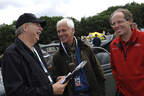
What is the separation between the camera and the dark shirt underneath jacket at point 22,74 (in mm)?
1606

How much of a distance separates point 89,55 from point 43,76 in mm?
982

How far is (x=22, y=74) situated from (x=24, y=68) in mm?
58

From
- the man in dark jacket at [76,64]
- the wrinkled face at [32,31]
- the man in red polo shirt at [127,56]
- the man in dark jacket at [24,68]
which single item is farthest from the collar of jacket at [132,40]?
the wrinkled face at [32,31]

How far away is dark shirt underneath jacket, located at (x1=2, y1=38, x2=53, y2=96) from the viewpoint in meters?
1.61

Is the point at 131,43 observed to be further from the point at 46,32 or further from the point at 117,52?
the point at 46,32

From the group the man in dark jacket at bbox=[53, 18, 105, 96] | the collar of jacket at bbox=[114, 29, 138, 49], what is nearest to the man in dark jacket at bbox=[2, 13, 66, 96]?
the man in dark jacket at bbox=[53, 18, 105, 96]

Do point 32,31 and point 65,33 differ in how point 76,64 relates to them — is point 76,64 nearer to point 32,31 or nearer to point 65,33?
point 65,33

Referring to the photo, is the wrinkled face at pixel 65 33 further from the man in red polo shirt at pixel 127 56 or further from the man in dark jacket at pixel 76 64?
the man in red polo shirt at pixel 127 56

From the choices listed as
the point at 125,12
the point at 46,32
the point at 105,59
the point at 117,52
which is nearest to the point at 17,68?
the point at 117,52

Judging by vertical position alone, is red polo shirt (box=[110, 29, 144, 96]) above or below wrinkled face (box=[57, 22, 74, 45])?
below

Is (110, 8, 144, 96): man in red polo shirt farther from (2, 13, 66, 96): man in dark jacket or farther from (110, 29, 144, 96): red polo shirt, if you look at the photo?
(2, 13, 66, 96): man in dark jacket

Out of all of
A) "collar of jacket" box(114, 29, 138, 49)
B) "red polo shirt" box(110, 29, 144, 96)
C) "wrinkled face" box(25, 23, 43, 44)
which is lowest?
"red polo shirt" box(110, 29, 144, 96)

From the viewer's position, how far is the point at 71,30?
2.65 metres

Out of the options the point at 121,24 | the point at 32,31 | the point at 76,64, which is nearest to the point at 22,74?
the point at 32,31
